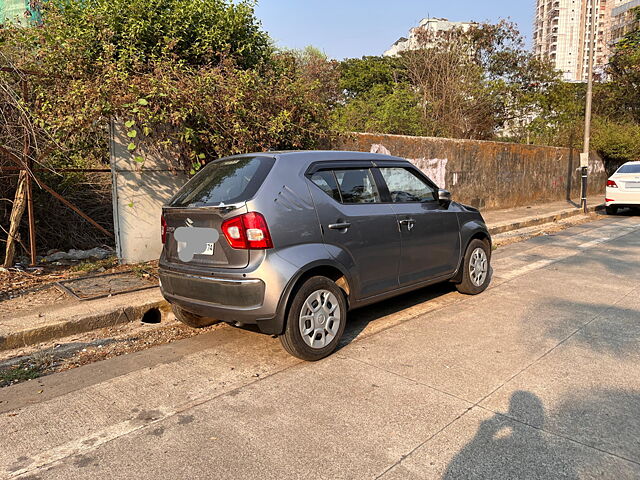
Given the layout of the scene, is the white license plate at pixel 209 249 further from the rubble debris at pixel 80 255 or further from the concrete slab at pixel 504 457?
the rubble debris at pixel 80 255

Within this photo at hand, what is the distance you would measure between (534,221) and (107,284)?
10843mm

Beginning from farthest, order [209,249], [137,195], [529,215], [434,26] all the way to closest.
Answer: [434,26], [529,215], [137,195], [209,249]

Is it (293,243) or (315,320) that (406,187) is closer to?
(293,243)

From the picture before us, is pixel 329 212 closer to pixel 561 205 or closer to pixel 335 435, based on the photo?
pixel 335 435

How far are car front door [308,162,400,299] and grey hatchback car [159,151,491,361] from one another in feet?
0.03

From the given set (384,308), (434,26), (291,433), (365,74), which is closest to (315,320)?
(291,433)

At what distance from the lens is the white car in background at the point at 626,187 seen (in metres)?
13.8

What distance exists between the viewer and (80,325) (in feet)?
15.8

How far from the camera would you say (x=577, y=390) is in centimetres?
346

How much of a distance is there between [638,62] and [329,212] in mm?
27048

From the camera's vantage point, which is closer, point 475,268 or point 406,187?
point 406,187

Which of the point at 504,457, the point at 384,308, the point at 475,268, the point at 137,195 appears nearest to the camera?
the point at 504,457

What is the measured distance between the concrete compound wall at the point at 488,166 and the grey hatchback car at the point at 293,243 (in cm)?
448

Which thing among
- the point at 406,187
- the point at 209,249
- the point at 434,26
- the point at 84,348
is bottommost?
the point at 84,348
